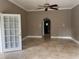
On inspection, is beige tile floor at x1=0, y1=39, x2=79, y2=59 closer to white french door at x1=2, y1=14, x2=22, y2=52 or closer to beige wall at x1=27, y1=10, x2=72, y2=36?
white french door at x1=2, y1=14, x2=22, y2=52

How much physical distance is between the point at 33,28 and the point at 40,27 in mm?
740

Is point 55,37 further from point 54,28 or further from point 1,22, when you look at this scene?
point 1,22

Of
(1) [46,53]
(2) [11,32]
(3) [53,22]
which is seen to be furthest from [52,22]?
(1) [46,53]

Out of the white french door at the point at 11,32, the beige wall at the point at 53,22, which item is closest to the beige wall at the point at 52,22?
the beige wall at the point at 53,22

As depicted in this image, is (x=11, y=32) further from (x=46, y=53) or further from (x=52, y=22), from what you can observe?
(x=52, y=22)

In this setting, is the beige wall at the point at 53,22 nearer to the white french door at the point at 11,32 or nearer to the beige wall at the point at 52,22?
the beige wall at the point at 52,22

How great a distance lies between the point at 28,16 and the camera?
13.1m

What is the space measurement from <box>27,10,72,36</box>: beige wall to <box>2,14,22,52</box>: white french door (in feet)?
Result: 18.8

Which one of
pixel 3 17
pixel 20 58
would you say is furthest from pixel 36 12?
pixel 20 58

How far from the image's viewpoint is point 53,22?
12625 millimetres

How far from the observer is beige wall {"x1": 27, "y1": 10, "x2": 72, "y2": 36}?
1241 cm

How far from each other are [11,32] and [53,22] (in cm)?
615

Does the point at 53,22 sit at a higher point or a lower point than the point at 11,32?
higher

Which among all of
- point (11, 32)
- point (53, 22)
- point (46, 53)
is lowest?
point (46, 53)
